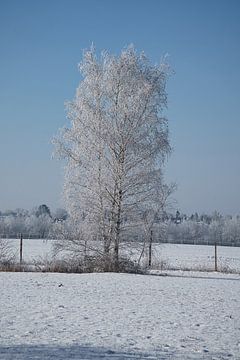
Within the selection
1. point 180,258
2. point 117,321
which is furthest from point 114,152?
point 180,258

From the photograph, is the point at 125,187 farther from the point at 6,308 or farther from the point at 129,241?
the point at 6,308

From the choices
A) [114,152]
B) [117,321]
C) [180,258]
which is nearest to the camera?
[117,321]

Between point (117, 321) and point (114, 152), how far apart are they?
12512 mm

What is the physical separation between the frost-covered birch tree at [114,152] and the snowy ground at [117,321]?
207 inches

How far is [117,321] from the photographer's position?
9523mm

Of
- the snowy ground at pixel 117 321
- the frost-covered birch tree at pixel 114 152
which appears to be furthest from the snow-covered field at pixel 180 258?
the snowy ground at pixel 117 321

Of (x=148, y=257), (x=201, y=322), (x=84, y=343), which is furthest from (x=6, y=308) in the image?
(x=148, y=257)

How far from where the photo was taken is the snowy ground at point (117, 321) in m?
7.11

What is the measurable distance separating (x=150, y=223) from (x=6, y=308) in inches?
466

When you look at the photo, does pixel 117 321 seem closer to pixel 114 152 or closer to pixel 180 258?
pixel 114 152

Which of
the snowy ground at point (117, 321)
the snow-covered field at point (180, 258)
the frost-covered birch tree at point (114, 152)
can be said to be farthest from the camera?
the snow-covered field at point (180, 258)

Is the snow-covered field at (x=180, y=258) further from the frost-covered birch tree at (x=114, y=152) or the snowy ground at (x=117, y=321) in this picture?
the snowy ground at (x=117, y=321)

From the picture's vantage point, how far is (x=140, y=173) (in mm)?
21109

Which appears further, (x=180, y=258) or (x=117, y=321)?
(x=180, y=258)
